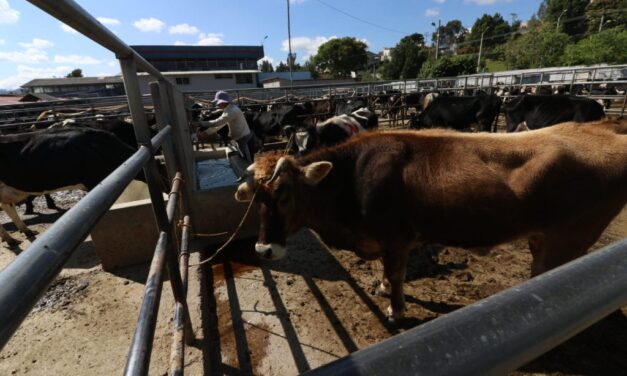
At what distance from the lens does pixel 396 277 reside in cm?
321

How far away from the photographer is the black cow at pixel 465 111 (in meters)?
11.4

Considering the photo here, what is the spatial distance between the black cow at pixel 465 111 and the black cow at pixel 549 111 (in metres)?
0.81

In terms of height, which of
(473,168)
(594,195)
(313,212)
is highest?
(473,168)

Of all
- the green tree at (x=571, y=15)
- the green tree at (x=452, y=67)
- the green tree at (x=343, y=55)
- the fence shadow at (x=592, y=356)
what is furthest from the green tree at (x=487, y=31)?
the fence shadow at (x=592, y=356)

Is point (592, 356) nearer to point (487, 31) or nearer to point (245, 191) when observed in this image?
point (245, 191)

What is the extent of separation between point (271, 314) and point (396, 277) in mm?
1307

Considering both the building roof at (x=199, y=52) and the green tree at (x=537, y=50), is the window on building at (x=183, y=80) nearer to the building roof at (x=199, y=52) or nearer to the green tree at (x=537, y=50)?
the building roof at (x=199, y=52)

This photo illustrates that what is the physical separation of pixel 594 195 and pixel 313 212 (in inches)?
93.6

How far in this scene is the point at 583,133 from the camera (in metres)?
2.91

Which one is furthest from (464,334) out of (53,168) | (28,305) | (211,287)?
(53,168)

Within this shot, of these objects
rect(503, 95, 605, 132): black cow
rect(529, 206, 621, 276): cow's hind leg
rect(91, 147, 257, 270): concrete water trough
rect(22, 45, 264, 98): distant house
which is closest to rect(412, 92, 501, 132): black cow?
rect(503, 95, 605, 132): black cow

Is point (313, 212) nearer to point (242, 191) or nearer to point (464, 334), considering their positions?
point (242, 191)

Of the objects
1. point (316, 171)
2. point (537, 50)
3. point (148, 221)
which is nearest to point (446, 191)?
point (316, 171)

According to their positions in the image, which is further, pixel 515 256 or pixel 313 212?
pixel 515 256
